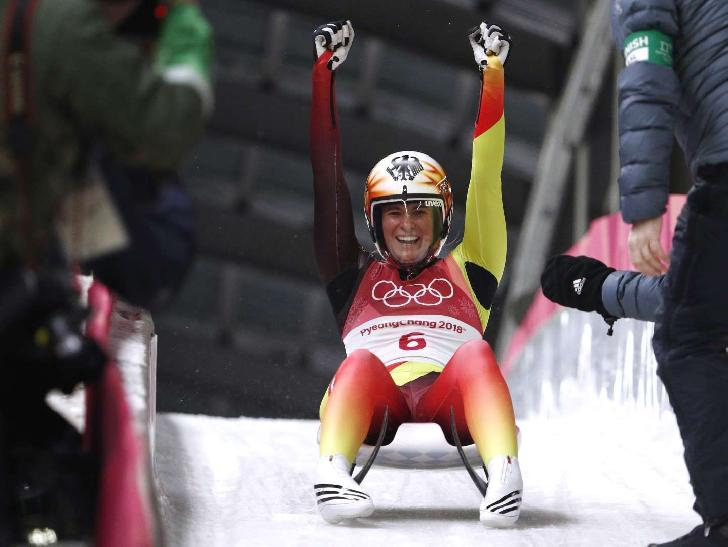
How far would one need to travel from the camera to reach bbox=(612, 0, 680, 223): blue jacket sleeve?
8.97ft

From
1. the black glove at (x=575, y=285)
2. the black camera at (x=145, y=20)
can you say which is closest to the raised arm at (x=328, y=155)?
the black glove at (x=575, y=285)

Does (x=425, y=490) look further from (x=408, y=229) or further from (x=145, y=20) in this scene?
(x=145, y=20)

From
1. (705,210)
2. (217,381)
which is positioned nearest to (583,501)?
(705,210)

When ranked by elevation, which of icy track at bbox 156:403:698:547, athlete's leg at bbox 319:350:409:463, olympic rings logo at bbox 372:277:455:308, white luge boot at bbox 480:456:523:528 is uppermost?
olympic rings logo at bbox 372:277:455:308

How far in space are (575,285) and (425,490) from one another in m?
0.78

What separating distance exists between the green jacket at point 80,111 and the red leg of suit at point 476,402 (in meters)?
1.57

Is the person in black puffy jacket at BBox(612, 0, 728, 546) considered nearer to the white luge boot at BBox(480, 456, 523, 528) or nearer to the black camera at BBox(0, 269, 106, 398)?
the white luge boot at BBox(480, 456, 523, 528)

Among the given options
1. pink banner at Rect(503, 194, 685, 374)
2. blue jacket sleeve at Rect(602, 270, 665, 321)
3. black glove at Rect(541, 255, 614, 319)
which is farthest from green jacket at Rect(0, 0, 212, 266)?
pink banner at Rect(503, 194, 685, 374)

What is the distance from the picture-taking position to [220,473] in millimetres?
4246

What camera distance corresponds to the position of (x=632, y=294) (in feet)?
11.9

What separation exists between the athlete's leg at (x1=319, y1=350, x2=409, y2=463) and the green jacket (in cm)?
150

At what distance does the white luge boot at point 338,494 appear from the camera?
328 cm

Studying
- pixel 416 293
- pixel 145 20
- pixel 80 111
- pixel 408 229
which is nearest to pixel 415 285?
pixel 416 293

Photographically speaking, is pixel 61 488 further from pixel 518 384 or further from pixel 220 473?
pixel 518 384
